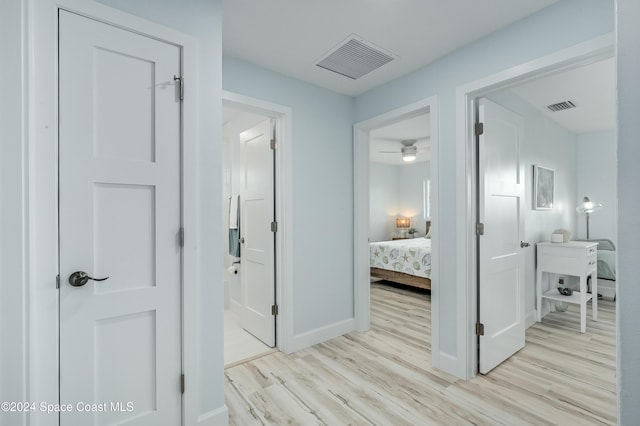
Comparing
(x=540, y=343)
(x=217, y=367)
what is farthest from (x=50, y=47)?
(x=540, y=343)

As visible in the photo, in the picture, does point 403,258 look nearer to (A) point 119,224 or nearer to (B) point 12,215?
(A) point 119,224

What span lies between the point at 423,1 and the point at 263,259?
2.35 meters

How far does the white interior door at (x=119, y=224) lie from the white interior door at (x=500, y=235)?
2.10m

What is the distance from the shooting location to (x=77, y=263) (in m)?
1.31

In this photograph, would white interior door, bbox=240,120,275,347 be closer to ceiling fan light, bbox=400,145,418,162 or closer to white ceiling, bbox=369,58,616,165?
white ceiling, bbox=369,58,616,165

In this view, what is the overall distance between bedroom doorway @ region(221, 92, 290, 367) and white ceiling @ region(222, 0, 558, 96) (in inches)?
17.7

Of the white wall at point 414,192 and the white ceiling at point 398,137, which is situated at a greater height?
the white ceiling at point 398,137

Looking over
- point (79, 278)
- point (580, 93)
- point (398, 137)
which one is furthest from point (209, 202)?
point (398, 137)

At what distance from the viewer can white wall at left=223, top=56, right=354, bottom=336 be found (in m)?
2.73

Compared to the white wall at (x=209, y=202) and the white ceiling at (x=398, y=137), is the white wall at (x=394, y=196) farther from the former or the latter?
the white wall at (x=209, y=202)

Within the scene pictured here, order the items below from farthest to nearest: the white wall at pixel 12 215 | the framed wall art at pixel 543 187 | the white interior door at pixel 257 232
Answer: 1. the framed wall art at pixel 543 187
2. the white interior door at pixel 257 232
3. the white wall at pixel 12 215

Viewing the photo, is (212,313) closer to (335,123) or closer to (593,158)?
(335,123)

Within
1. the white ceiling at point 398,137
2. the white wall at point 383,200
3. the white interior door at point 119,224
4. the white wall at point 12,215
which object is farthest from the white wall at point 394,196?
the white wall at point 12,215

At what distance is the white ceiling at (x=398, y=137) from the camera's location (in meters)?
4.54
